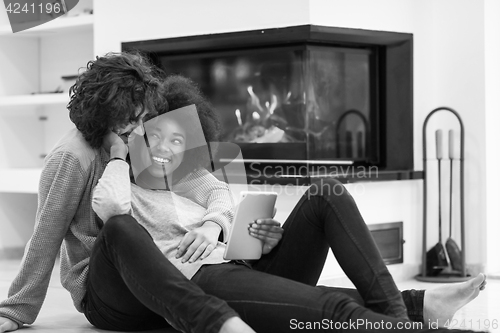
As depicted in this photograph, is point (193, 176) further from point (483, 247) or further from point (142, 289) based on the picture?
point (483, 247)

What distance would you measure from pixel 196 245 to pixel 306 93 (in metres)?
1.65

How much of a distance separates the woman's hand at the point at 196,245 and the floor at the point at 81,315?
19.9 inches

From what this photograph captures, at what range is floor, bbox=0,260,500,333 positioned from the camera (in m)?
2.47

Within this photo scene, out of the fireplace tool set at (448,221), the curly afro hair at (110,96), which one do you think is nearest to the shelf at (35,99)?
the fireplace tool set at (448,221)

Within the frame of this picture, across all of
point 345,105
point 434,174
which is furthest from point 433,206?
point 345,105

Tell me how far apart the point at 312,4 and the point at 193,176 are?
1389mm

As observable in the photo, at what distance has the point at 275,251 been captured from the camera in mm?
2145

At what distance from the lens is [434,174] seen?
3.93m

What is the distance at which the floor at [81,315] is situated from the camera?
247 centimetres

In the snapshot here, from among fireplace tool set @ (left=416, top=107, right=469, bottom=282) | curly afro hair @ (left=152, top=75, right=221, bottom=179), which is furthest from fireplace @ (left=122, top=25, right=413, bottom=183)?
curly afro hair @ (left=152, top=75, right=221, bottom=179)

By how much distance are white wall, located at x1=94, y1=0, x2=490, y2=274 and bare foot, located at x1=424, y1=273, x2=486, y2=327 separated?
4.84ft

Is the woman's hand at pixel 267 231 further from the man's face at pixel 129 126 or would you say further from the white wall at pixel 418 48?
the white wall at pixel 418 48

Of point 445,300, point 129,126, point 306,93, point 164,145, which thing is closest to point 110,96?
point 129,126

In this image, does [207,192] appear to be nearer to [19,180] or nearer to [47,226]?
[47,226]
